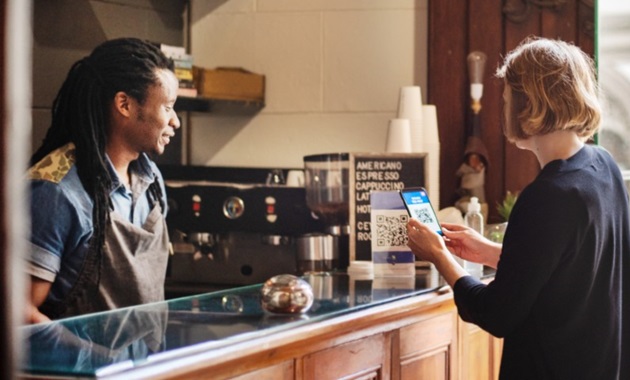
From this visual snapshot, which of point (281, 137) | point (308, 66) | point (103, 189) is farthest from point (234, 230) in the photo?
point (103, 189)

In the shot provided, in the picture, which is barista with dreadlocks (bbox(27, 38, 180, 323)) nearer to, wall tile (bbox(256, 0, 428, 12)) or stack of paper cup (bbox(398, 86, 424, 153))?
stack of paper cup (bbox(398, 86, 424, 153))

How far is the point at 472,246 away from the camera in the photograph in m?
2.49

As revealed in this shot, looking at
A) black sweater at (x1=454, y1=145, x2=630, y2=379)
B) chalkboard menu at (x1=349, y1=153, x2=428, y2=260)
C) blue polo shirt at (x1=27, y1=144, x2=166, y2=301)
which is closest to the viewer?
black sweater at (x1=454, y1=145, x2=630, y2=379)

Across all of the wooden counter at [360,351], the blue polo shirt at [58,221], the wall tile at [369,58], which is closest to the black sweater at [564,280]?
the wooden counter at [360,351]

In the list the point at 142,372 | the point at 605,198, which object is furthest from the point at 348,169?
the point at 142,372

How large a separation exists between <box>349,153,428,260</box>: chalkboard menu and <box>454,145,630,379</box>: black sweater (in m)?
1.07

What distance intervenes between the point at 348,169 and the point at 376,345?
125cm

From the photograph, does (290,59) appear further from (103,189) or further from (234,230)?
(103,189)

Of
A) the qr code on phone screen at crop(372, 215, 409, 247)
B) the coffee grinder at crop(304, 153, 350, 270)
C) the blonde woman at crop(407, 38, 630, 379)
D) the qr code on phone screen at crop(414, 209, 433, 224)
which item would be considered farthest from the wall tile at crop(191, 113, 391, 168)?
the blonde woman at crop(407, 38, 630, 379)

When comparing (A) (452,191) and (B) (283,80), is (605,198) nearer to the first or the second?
(A) (452,191)

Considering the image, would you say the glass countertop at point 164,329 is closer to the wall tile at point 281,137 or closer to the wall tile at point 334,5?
the wall tile at point 281,137

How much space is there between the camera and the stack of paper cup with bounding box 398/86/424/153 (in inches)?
144

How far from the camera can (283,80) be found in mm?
4422

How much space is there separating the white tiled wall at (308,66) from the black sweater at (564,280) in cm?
233
